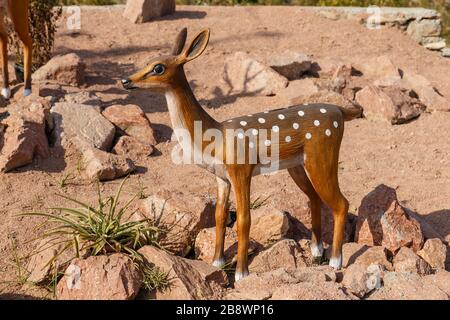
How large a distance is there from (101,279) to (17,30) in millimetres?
4048

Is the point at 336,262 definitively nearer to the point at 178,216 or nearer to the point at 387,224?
the point at 387,224

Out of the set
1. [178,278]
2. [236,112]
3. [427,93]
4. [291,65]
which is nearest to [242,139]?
[178,278]

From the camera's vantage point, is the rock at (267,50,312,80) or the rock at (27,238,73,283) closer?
the rock at (27,238,73,283)

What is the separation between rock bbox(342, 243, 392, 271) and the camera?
180 inches

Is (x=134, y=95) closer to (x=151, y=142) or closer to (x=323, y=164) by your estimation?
(x=151, y=142)

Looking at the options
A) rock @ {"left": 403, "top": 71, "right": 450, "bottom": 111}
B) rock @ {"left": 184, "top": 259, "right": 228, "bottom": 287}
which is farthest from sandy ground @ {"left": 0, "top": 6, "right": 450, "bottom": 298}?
rock @ {"left": 184, "top": 259, "right": 228, "bottom": 287}

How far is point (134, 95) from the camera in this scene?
26.0ft

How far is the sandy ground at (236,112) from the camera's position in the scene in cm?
562

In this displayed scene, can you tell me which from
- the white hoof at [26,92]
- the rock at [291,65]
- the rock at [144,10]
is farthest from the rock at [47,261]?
the rock at [144,10]

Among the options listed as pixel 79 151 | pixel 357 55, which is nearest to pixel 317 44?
pixel 357 55

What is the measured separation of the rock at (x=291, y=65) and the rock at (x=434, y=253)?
4.20 m

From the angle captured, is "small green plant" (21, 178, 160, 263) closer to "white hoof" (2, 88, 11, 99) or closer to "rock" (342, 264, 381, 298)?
"rock" (342, 264, 381, 298)

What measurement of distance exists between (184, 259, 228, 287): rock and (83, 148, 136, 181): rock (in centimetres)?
207

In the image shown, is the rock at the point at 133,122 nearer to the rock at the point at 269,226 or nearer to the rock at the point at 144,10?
the rock at the point at 269,226
